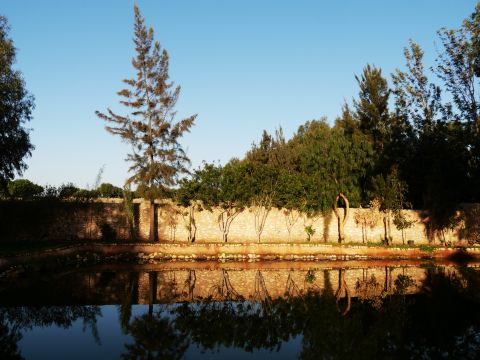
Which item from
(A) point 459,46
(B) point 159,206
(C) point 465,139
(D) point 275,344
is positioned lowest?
(D) point 275,344

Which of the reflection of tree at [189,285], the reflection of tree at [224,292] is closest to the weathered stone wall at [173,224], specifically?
the reflection of tree at [189,285]

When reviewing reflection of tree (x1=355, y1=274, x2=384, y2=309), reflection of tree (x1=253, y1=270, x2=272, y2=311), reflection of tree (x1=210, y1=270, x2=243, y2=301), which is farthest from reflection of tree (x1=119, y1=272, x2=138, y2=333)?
reflection of tree (x1=355, y1=274, x2=384, y2=309)

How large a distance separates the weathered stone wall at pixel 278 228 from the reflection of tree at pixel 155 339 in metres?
14.9

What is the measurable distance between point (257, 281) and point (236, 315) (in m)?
4.92

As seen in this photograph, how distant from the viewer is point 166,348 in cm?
862

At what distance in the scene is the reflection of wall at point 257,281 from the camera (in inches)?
559

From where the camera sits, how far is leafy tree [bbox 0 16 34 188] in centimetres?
2102

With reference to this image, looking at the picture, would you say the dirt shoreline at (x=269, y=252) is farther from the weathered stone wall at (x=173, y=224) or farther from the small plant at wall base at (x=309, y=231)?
→ the weathered stone wall at (x=173, y=224)

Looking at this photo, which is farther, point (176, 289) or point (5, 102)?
point (5, 102)

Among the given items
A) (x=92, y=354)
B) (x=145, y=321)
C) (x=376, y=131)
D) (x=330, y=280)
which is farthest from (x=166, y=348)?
(x=376, y=131)

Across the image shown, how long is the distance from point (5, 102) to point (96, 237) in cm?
872

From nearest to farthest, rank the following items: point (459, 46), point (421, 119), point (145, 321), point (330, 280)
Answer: point (145, 321) < point (330, 280) < point (459, 46) < point (421, 119)

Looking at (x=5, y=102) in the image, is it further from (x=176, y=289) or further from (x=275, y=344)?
(x=275, y=344)

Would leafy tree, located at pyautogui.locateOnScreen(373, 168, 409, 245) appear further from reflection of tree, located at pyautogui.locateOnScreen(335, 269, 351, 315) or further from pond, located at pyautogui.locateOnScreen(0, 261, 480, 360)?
reflection of tree, located at pyautogui.locateOnScreen(335, 269, 351, 315)
